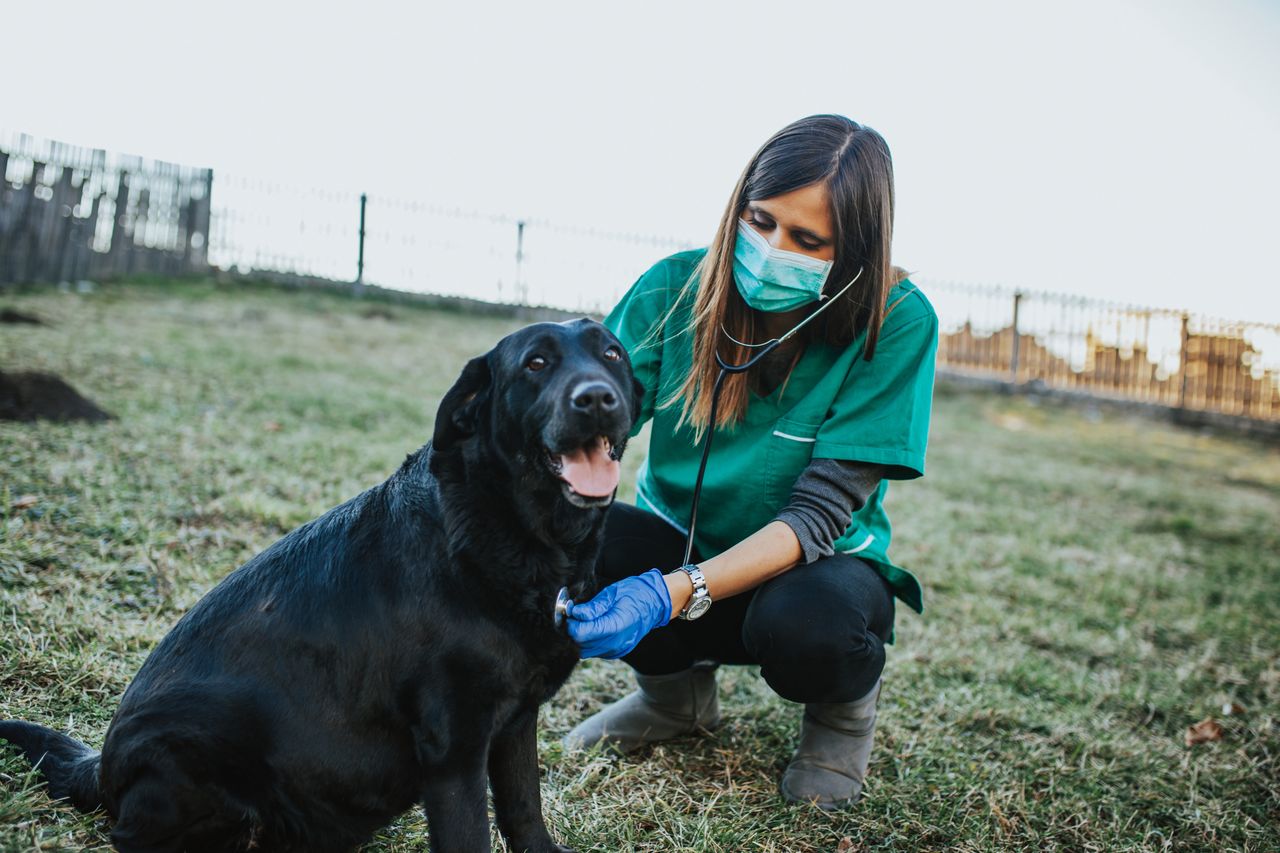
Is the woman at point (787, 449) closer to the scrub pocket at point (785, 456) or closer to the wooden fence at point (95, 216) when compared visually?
the scrub pocket at point (785, 456)

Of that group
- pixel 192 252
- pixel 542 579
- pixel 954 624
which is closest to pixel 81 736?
pixel 542 579

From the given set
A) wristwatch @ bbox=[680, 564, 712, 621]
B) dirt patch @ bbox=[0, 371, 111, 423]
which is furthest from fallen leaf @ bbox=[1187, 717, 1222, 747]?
dirt patch @ bbox=[0, 371, 111, 423]

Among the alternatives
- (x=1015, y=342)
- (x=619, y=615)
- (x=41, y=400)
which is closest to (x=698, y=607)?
(x=619, y=615)

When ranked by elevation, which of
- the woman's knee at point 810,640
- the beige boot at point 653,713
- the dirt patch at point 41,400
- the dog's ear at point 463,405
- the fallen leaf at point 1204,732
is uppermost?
the dog's ear at point 463,405

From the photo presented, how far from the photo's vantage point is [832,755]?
2697mm

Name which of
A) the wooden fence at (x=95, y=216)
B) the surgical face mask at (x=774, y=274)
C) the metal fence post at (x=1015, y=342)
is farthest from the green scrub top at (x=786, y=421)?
the metal fence post at (x=1015, y=342)

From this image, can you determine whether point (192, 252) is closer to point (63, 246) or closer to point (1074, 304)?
point (63, 246)

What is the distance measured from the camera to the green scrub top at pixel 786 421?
260 centimetres

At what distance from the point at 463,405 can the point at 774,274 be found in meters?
1.03

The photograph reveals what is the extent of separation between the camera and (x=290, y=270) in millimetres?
14328

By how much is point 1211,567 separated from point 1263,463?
7.82 meters

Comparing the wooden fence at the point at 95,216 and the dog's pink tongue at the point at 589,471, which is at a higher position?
the wooden fence at the point at 95,216

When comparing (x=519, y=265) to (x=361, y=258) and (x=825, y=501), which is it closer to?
(x=361, y=258)

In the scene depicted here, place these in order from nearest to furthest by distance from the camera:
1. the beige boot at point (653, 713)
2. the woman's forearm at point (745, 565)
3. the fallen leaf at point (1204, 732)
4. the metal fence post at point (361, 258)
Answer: the woman's forearm at point (745, 565), the beige boot at point (653, 713), the fallen leaf at point (1204, 732), the metal fence post at point (361, 258)
